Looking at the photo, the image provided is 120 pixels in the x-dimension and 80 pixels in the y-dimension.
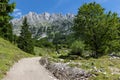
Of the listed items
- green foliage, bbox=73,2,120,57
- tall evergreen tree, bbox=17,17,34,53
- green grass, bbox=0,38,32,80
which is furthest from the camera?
tall evergreen tree, bbox=17,17,34,53

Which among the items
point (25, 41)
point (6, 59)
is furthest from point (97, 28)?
point (25, 41)

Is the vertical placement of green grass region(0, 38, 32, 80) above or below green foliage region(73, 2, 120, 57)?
below

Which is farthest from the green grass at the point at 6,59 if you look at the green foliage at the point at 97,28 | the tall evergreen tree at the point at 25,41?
the tall evergreen tree at the point at 25,41

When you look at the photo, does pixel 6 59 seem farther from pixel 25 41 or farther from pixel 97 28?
pixel 25 41

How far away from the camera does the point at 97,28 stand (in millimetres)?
49594

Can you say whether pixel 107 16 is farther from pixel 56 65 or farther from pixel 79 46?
pixel 79 46

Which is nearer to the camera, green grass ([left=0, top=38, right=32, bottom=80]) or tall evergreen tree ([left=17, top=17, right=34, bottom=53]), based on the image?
green grass ([left=0, top=38, right=32, bottom=80])

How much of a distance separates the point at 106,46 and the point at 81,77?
2890 centimetres

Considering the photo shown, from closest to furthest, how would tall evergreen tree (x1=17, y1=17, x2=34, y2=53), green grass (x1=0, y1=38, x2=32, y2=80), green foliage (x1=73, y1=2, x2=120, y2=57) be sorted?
green grass (x1=0, y1=38, x2=32, y2=80) < green foliage (x1=73, y1=2, x2=120, y2=57) < tall evergreen tree (x1=17, y1=17, x2=34, y2=53)

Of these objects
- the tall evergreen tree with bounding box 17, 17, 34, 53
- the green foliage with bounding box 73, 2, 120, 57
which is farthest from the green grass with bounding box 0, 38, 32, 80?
the tall evergreen tree with bounding box 17, 17, 34, 53

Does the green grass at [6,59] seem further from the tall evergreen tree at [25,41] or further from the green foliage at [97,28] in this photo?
the tall evergreen tree at [25,41]

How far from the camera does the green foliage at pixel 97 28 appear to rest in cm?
4956

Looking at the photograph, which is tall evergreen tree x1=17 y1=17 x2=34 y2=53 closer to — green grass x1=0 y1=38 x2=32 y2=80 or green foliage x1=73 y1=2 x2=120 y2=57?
green foliage x1=73 y1=2 x2=120 y2=57

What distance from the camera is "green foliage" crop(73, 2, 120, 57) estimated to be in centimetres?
4956
